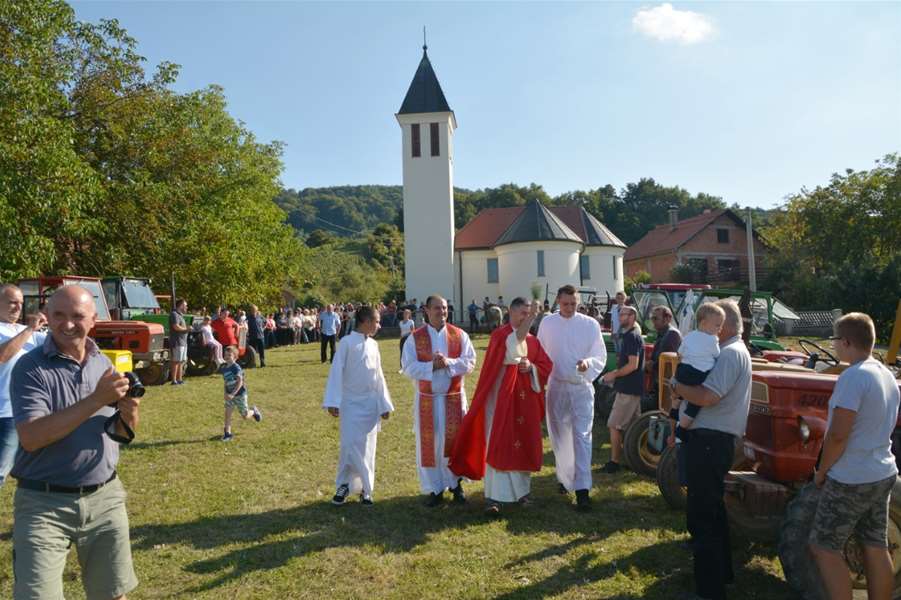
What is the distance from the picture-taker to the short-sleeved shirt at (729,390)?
3.86 metres

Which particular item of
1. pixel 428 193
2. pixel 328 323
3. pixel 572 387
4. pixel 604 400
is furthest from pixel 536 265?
pixel 572 387

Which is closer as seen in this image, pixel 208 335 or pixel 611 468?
pixel 611 468

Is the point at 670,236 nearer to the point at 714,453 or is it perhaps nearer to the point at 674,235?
the point at 674,235

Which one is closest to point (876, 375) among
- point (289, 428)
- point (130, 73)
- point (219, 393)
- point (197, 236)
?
point (289, 428)

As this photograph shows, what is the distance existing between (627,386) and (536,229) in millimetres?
33686

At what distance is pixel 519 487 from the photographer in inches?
223

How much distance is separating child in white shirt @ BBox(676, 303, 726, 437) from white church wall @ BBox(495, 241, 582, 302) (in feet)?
116

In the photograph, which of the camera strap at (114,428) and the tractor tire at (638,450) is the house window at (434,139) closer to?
the tractor tire at (638,450)

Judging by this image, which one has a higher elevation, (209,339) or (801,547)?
(209,339)

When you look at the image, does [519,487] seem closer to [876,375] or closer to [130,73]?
[876,375]

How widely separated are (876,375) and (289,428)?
7.69 metres

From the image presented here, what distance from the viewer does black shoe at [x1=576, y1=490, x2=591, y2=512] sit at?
575cm

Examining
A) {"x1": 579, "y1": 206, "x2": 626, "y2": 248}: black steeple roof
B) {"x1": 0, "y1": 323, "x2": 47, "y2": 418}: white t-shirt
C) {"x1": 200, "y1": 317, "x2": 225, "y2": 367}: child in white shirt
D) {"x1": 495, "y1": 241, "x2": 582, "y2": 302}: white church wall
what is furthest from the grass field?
{"x1": 579, "y1": 206, "x2": 626, "y2": 248}: black steeple roof

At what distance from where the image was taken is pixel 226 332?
14203 mm
